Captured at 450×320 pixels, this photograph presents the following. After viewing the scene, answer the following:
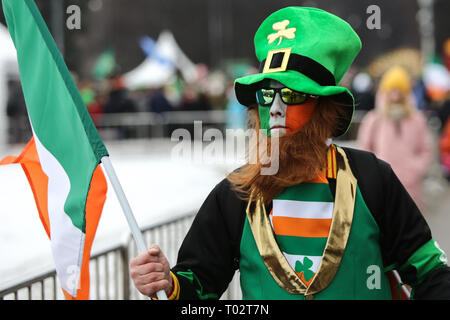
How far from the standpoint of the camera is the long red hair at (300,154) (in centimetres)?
206

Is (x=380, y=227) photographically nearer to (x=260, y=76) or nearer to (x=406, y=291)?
(x=406, y=291)

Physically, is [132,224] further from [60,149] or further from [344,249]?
[344,249]

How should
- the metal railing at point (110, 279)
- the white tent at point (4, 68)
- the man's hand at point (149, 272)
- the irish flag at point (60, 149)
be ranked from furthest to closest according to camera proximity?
1. the white tent at point (4, 68)
2. the metal railing at point (110, 279)
3. the irish flag at point (60, 149)
4. the man's hand at point (149, 272)

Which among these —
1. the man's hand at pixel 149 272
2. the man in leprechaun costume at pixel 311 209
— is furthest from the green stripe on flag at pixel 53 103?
the man in leprechaun costume at pixel 311 209

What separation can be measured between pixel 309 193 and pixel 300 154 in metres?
0.14

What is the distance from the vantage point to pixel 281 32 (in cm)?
210

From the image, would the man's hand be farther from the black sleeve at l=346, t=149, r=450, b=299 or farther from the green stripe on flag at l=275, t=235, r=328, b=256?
the black sleeve at l=346, t=149, r=450, b=299

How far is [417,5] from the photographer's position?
74.0 ft

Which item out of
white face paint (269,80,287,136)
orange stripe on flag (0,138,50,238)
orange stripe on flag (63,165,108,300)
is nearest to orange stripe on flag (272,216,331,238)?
white face paint (269,80,287,136)

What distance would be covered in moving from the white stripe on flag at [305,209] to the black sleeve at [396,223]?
142mm

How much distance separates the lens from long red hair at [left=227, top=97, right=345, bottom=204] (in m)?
2.06

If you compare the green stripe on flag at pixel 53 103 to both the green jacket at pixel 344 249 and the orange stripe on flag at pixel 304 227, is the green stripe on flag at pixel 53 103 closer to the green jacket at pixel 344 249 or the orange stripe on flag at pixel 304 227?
the green jacket at pixel 344 249

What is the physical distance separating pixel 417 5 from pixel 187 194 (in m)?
15.9

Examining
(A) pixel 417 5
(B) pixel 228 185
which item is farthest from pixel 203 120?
(B) pixel 228 185
